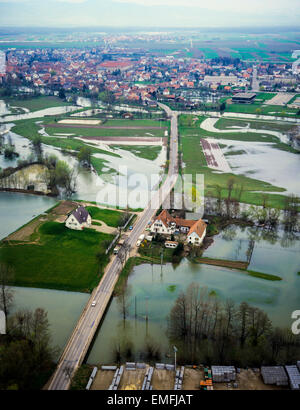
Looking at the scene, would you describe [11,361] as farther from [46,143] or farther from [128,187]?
[46,143]

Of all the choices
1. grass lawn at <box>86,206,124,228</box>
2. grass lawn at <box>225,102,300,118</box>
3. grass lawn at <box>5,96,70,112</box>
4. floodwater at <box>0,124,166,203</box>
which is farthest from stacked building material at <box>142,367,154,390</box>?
grass lawn at <box>5,96,70,112</box>

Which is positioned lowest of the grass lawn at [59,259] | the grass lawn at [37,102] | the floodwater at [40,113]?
the grass lawn at [59,259]

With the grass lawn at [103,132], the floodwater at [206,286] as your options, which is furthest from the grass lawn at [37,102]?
the floodwater at [206,286]

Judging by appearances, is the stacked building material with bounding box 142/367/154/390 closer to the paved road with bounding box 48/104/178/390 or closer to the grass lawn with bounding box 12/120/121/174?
the paved road with bounding box 48/104/178/390

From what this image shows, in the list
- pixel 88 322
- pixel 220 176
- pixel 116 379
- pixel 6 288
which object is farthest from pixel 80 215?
pixel 220 176

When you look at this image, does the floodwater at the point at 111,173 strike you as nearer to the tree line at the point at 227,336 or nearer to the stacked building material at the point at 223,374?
the tree line at the point at 227,336

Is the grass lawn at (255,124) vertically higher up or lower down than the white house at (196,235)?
higher up

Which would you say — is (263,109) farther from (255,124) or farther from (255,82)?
(255,82)
